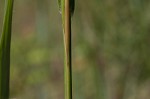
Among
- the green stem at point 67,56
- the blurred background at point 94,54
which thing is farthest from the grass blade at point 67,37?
the blurred background at point 94,54

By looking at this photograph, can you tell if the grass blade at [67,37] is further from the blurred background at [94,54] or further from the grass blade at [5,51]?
the blurred background at [94,54]

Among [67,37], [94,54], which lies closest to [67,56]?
[67,37]

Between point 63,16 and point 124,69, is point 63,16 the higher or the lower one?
the higher one

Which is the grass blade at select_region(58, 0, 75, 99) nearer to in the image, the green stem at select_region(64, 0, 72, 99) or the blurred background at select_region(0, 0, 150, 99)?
the green stem at select_region(64, 0, 72, 99)

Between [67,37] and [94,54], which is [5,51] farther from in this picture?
[94,54]

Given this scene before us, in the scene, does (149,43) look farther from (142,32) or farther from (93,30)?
(93,30)

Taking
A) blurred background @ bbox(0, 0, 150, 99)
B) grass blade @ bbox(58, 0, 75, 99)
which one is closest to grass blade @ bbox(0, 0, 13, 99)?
grass blade @ bbox(58, 0, 75, 99)

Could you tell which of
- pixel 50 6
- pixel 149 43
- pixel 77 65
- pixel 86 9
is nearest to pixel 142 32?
pixel 149 43

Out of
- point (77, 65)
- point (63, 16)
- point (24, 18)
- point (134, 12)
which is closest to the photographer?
point (63, 16)
